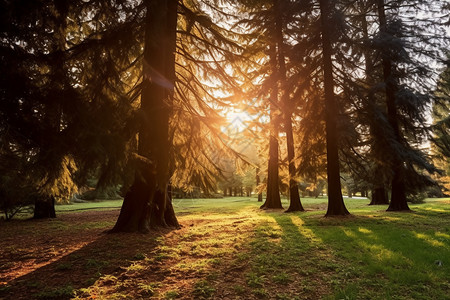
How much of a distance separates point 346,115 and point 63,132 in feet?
33.6

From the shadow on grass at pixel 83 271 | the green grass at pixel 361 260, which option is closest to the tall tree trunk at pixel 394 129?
the green grass at pixel 361 260

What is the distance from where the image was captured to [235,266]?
482 cm

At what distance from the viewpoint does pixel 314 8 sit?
1161 cm

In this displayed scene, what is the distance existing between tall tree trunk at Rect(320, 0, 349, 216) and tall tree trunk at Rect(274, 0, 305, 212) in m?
1.93

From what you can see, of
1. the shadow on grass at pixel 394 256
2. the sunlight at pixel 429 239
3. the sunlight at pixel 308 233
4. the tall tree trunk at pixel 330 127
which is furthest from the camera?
the tall tree trunk at pixel 330 127

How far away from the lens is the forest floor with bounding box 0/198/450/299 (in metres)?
3.77

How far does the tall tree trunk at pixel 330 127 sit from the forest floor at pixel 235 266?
129 inches

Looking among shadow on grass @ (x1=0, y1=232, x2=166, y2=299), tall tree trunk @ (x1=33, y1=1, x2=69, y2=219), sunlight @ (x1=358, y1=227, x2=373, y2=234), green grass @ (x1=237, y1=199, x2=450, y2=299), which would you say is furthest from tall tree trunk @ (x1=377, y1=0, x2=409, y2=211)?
tall tree trunk @ (x1=33, y1=1, x2=69, y2=219)

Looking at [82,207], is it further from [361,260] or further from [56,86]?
[361,260]

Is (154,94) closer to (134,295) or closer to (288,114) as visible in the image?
(134,295)

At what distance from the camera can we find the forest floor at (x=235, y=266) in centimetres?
377

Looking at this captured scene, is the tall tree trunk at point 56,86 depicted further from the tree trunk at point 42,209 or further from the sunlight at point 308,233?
the tree trunk at point 42,209

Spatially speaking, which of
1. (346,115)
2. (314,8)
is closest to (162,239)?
(346,115)

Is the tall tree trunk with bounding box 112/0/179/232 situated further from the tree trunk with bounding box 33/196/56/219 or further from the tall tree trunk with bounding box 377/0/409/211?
the tall tree trunk with bounding box 377/0/409/211
